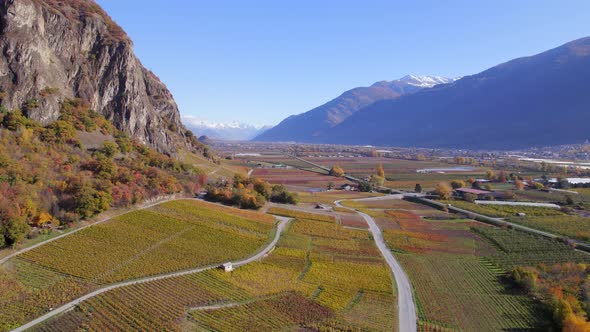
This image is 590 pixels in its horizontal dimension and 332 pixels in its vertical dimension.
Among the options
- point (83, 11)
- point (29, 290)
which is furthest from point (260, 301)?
point (83, 11)

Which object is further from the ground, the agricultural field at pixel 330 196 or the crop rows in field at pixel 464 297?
the agricultural field at pixel 330 196

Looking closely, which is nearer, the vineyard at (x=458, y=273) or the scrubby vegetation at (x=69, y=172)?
the vineyard at (x=458, y=273)

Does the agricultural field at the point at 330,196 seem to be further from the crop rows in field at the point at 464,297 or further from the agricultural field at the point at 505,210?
the crop rows in field at the point at 464,297

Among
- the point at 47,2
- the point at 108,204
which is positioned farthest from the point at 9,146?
the point at 47,2

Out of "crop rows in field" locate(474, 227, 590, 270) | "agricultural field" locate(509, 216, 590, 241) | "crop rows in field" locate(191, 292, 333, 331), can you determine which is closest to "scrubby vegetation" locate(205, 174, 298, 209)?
"crop rows in field" locate(191, 292, 333, 331)

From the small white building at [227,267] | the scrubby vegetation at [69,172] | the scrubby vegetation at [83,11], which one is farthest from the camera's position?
the scrubby vegetation at [83,11]

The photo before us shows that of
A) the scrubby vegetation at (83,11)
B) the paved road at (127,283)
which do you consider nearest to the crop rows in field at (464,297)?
the paved road at (127,283)

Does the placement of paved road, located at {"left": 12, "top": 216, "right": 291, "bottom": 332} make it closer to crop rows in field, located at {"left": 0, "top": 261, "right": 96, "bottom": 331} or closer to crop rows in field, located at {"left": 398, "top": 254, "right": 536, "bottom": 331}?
crop rows in field, located at {"left": 0, "top": 261, "right": 96, "bottom": 331}
